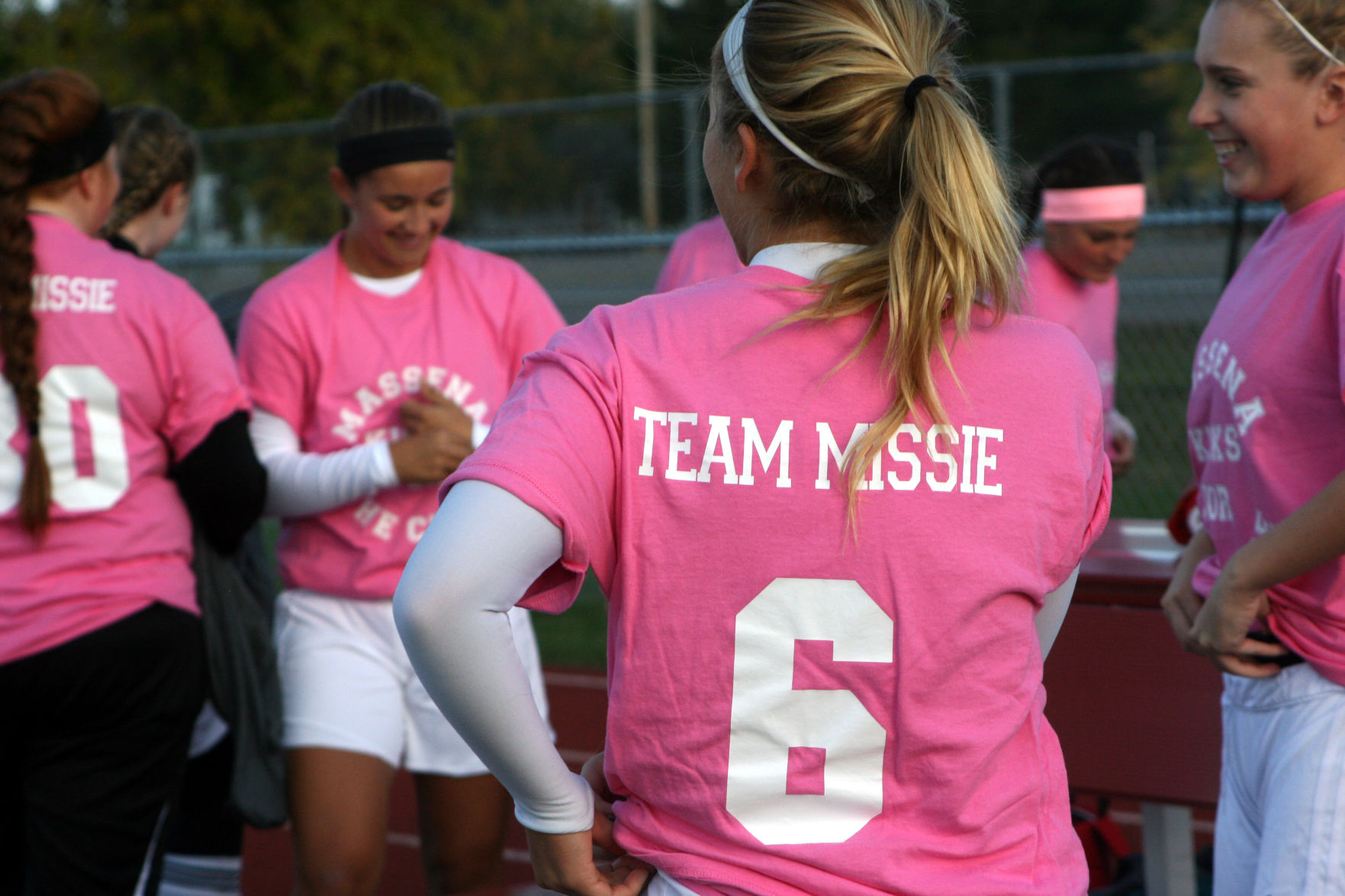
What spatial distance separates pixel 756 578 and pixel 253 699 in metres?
1.87

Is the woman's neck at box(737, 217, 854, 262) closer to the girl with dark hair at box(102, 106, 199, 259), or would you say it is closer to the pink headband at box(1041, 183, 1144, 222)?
the girl with dark hair at box(102, 106, 199, 259)

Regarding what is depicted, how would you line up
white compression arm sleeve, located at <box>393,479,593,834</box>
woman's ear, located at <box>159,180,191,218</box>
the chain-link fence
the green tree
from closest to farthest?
white compression arm sleeve, located at <box>393,479,593,834</box>
woman's ear, located at <box>159,180,191,218</box>
the chain-link fence
the green tree

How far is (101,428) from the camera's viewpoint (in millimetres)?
2410

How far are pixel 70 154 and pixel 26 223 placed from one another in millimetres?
172

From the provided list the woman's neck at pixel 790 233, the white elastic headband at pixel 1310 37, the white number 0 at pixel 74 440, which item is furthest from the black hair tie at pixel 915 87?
the white number 0 at pixel 74 440

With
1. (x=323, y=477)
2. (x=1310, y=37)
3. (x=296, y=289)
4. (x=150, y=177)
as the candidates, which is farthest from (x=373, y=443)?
(x=1310, y=37)

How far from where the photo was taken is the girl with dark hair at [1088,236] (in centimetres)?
397

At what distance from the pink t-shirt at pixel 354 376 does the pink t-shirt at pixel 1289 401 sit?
157cm

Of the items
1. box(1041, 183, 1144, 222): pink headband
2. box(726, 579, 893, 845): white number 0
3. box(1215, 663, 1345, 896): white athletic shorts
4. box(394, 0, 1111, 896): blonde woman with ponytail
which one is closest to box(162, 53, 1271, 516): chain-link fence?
box(1041, 183, 1144, 222): pink headband

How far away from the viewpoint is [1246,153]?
198cm

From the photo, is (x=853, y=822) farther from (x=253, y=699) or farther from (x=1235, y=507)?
(x=253, y=699)

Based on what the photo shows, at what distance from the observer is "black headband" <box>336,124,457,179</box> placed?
2.85 m

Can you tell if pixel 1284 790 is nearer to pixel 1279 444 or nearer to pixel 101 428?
pixel 1279 444

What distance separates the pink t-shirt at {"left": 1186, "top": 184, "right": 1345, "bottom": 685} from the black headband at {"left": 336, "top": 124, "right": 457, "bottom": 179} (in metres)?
1.70
